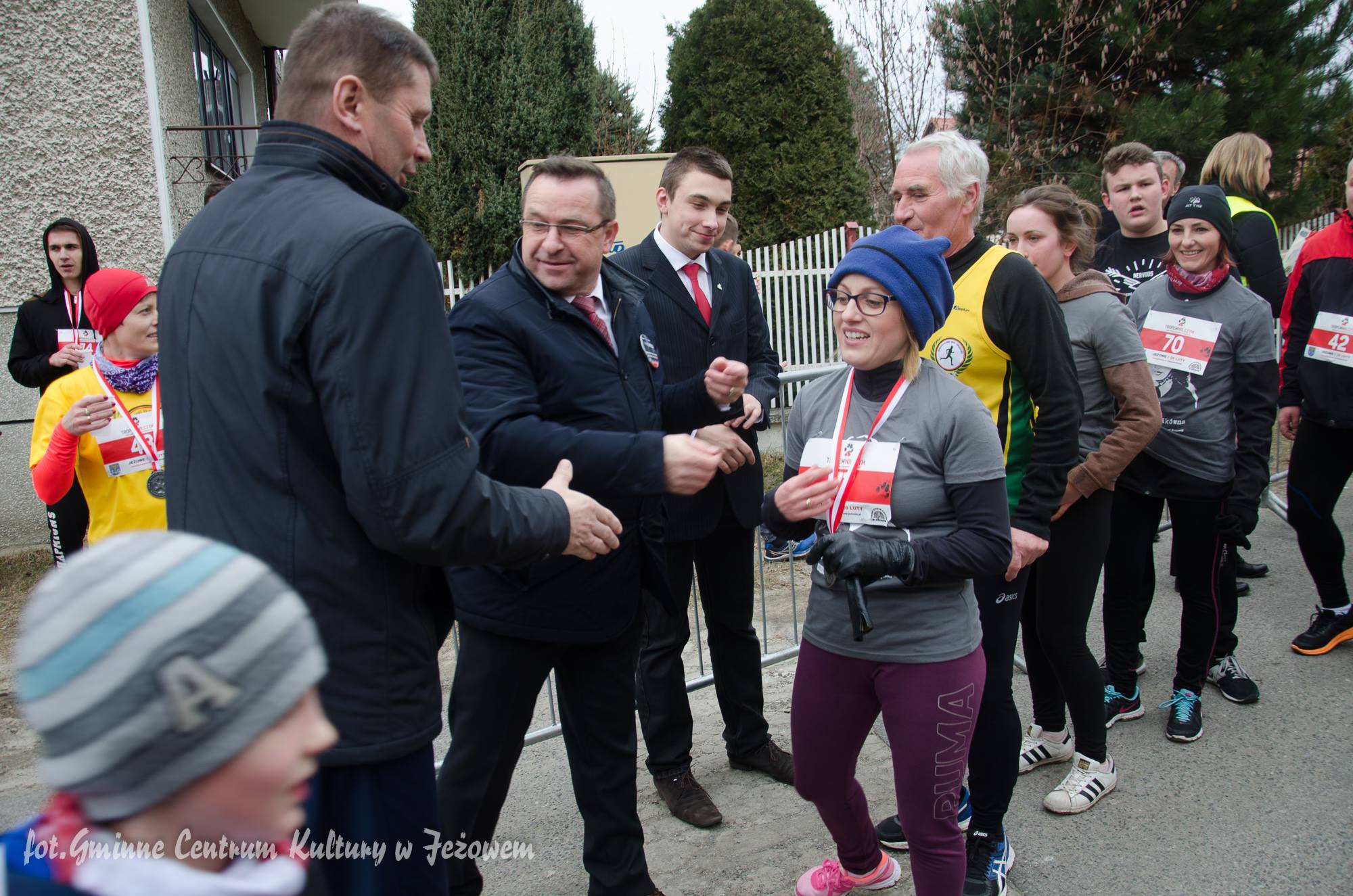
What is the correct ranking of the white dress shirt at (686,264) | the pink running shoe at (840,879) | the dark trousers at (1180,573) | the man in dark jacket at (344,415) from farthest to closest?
the dark trousers at (1180,573) → the white dress shirt at (686,264) → the pink running shoe at (840,879) → the man in dark jacket at (344,415)

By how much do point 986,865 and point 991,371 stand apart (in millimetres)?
1523

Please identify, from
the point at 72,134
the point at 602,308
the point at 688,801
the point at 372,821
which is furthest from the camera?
the point at 72,134

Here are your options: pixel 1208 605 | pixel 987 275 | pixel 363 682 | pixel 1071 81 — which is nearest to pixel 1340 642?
pixel 1208 605

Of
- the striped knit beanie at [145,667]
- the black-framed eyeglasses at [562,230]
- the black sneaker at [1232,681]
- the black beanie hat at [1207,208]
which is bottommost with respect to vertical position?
the black sneaker at [1232,681]

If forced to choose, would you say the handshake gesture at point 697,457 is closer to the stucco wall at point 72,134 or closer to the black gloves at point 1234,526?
the black gloves at point 1234,526

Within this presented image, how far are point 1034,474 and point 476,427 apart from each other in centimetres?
164

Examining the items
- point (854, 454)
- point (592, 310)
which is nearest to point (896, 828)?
point (854, 454)

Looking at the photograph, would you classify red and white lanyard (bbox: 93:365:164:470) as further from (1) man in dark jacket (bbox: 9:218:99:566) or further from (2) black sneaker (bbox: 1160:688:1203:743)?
(2) black sneaker (bbox: 1160:688:1203:743)

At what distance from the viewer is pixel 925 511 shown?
254 centimetres

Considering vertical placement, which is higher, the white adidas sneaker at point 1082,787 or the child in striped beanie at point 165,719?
the child in striped beanie at point 165,719

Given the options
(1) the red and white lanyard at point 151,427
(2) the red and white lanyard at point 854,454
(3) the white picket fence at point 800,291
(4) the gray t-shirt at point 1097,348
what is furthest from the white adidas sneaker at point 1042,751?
(3) the white picket fence at point 800,291

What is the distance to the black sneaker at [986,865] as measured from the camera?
2.99 m

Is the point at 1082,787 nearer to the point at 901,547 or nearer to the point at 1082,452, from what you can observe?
the point at 1082,452

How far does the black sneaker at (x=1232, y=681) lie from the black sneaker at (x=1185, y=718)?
0.96ft
